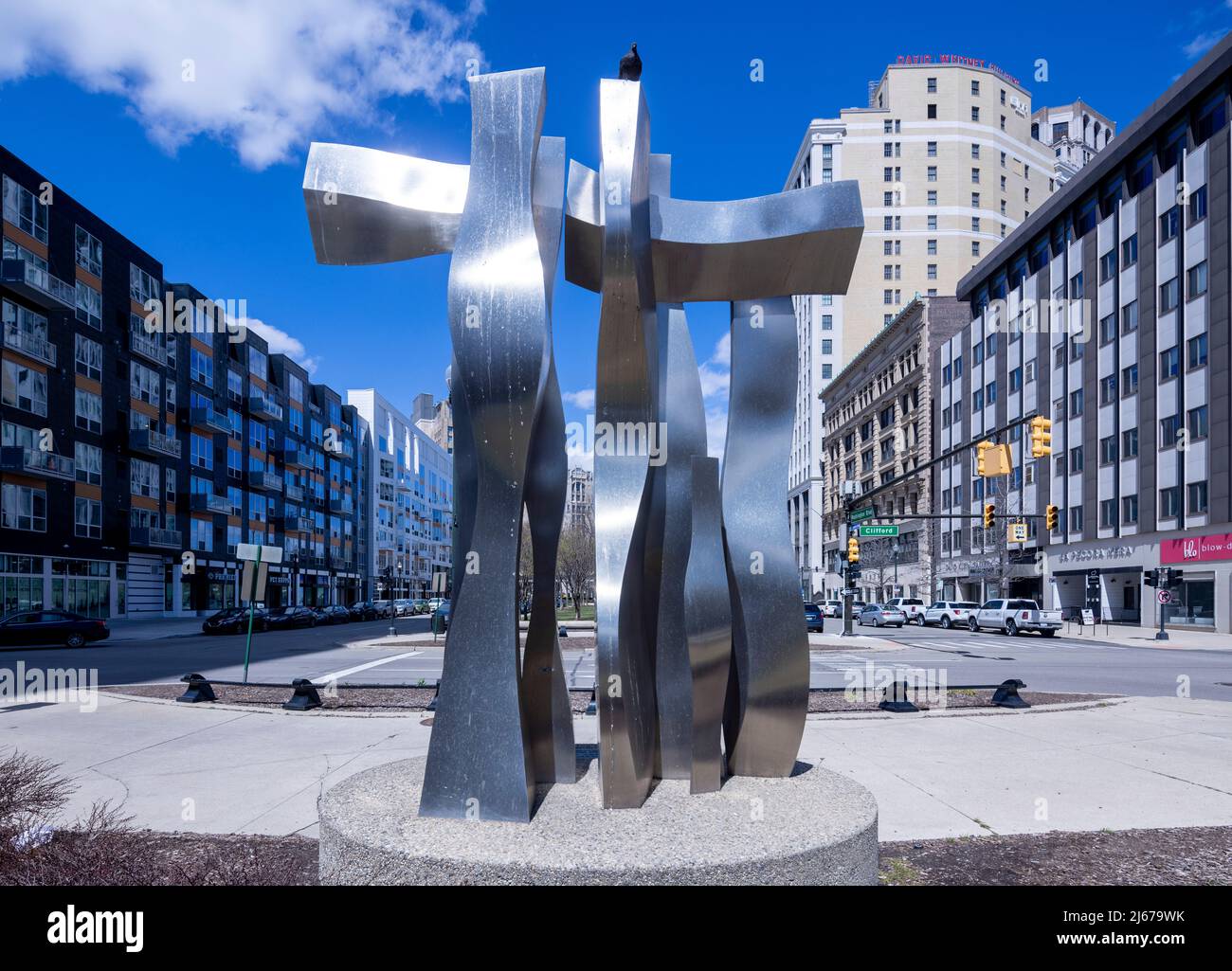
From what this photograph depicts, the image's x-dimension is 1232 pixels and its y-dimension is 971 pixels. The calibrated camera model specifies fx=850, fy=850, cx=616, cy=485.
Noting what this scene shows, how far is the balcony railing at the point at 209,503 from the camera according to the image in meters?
58.2

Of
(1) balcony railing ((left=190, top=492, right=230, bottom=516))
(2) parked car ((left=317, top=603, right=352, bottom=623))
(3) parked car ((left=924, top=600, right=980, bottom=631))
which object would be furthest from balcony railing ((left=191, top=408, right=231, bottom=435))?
(3) parked car ((left=924, top=600, right=980, bottom=631))

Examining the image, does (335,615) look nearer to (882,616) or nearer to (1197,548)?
(882,616)

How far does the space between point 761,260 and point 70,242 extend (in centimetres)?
4943

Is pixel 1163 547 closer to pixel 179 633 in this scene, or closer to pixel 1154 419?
pixel 1154 419

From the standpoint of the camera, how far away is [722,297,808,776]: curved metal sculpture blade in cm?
627

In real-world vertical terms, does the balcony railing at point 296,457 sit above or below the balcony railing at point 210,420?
below

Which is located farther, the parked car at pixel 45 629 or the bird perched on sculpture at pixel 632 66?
the parked car at pixel 45 629

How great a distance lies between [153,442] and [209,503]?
9.23 m

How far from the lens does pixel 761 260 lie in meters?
6.31

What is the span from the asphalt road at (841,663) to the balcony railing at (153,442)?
19.6m

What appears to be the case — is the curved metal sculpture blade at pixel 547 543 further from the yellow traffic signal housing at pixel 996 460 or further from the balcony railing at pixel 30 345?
the balcony railing at pixel 30 345

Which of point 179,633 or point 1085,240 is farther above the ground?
point 1085,240

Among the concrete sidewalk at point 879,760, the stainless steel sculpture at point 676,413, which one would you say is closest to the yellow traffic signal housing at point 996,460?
the concrete sidewalk at point 879,760
